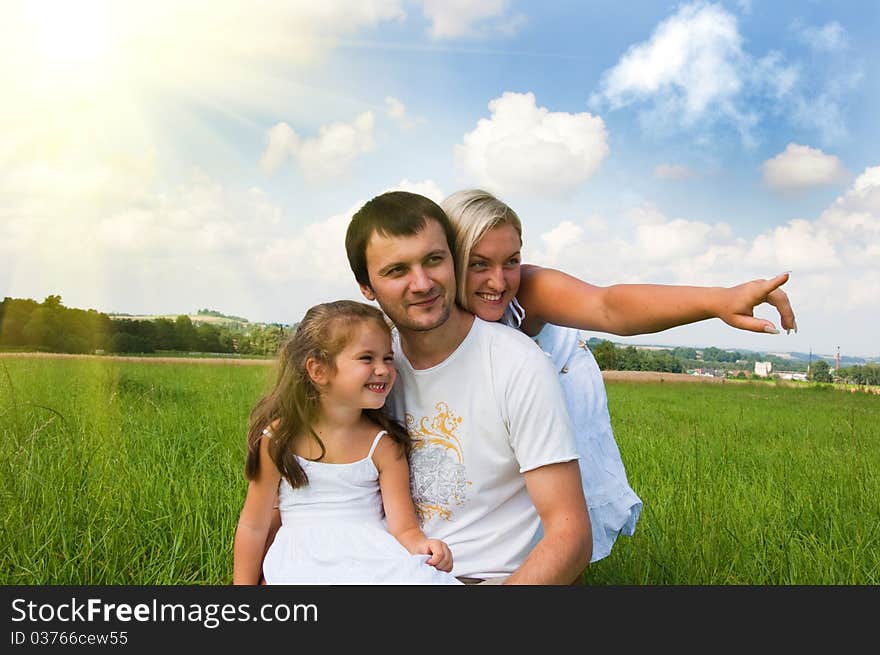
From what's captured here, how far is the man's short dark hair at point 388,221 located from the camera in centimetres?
228

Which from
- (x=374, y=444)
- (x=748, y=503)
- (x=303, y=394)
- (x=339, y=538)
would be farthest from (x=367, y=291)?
(x=748, y=503)

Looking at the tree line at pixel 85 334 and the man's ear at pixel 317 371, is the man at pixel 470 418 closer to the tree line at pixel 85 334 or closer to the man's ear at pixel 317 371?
the man's ear at pixel 317 371

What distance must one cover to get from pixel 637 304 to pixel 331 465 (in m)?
1.08

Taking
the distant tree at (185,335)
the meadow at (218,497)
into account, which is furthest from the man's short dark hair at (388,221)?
the distant tree at (185,335)

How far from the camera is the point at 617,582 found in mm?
3451

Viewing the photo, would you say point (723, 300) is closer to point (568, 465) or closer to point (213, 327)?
point (568, 465)

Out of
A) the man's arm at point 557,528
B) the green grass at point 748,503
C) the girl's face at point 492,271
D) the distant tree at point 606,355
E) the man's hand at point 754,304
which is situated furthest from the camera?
the distant tree at point 606,355

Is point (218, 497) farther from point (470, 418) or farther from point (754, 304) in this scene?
point (754, 304)

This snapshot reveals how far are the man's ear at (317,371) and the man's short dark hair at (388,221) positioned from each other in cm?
30

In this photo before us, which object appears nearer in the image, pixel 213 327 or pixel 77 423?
pixel 77 423

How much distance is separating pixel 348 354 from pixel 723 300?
111 cm

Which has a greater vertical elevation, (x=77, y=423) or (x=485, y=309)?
(x=485, y=309)

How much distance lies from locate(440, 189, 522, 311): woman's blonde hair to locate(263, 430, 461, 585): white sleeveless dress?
22.7 inches

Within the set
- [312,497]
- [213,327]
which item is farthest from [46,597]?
[213,327]
